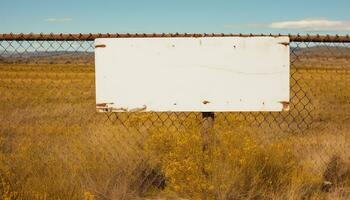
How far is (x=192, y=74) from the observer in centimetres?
445

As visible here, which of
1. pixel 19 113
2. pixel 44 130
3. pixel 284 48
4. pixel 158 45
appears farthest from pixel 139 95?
pixel 19 113

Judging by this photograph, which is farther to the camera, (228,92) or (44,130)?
(44,130)

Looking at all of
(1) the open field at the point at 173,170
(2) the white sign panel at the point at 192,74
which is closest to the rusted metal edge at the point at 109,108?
(2) the white sign panel at the point at 192,74

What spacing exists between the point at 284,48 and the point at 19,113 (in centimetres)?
990

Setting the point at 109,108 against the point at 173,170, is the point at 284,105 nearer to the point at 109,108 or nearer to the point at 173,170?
the point at 173,170

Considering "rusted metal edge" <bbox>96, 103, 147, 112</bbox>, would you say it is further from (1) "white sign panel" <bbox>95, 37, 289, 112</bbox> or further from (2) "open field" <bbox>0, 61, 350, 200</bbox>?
(2) "open field" <bbox>0, 61, 350, 200</bbox>

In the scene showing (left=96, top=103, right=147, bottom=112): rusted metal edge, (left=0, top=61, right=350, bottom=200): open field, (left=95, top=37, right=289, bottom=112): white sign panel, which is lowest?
(left=0, top=61, right=350, bottom=200): open field

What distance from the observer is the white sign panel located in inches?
175

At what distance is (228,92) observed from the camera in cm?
446

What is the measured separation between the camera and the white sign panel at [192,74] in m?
4.45

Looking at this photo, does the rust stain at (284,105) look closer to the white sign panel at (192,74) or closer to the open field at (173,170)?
the white sign panel at (192,74)

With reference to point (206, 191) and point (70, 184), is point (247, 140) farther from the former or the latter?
point (70, 184)

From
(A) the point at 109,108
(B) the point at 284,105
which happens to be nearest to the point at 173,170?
(A) the point at 109,108

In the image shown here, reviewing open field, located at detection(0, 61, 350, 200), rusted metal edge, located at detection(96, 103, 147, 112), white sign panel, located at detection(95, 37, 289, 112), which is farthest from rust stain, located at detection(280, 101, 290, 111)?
rusted metal edge, located at detection(96, 103, 147, 112)
